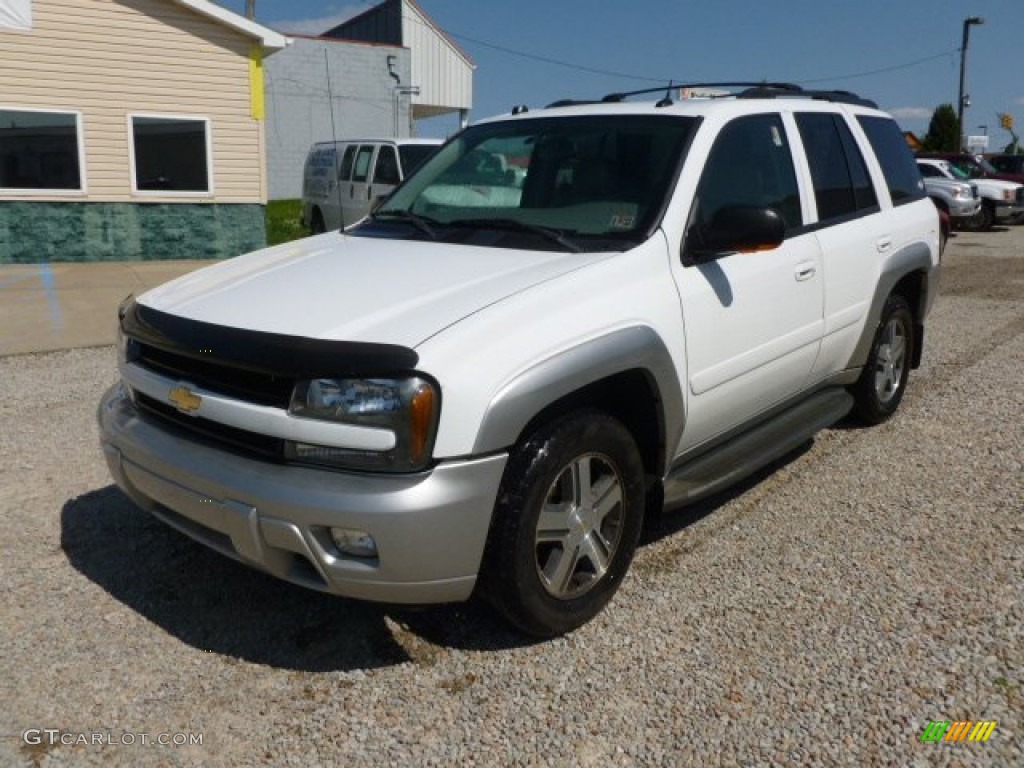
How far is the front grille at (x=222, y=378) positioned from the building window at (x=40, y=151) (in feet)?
37.9

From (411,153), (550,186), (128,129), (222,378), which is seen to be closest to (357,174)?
(411,153)

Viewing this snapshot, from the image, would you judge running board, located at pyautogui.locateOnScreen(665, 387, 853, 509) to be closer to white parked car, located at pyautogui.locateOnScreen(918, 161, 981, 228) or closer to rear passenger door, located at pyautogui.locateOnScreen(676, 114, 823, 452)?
rear passenger door, located at pyautogui.locateOnScreen(676, 114, 823, 452)

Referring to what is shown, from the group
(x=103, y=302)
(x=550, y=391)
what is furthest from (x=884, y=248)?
(x=103, y=302)

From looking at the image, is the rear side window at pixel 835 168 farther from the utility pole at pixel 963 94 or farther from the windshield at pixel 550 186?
the utility pole at pixel 963 94

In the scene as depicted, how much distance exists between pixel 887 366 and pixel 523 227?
9.60 feet

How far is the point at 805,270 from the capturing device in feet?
13.8

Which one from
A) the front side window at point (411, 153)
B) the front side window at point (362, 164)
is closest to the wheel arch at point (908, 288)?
the front side window at point (411, 153)

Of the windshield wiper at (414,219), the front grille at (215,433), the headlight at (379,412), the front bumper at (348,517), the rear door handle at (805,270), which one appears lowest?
the front bumper at (348,517)

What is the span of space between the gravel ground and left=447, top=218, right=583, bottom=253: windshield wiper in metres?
1.32

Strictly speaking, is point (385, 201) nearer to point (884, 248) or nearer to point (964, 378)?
point (884, 248)

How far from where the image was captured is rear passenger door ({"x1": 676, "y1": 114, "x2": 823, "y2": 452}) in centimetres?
359

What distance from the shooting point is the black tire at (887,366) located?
210 inches

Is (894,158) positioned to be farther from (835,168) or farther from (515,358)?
(515,358)

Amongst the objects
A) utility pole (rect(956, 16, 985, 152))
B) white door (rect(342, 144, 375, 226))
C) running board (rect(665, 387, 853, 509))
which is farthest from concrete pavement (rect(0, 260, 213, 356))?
utility pole (rect(956, 16, 985, 152))
